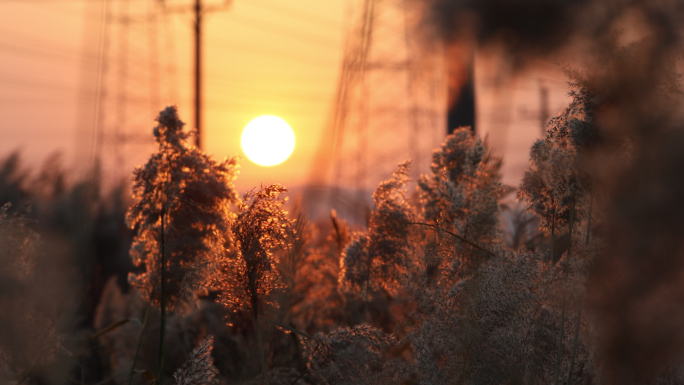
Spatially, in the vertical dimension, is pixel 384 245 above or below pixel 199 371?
above

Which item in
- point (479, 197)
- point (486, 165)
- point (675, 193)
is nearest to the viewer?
point (675, 193)

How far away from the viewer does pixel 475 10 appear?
1013mm

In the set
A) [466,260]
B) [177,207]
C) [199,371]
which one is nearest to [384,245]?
[466,260]

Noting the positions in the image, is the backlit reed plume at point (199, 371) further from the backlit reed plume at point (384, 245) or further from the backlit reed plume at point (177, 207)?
the backlit reed plume at point (384, 245)

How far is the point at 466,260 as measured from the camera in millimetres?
1818

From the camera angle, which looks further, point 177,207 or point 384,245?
point 384,245

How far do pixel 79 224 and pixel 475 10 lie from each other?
1810mm

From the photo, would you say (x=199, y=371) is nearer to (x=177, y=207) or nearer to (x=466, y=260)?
(x=177, y=207)

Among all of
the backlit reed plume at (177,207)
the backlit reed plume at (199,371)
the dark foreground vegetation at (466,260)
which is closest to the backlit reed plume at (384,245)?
the dark foreground vegetation at (466,260)

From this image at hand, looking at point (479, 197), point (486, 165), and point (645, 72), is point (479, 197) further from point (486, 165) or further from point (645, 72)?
point (645, 72)

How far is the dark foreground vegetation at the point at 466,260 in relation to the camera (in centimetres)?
97

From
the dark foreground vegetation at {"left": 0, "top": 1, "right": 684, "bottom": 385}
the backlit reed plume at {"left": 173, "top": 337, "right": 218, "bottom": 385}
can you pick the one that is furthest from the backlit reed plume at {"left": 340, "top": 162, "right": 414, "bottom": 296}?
the backlit reed plume at {"left": 173, "top": 337, "right": 218, "bottom": 385}

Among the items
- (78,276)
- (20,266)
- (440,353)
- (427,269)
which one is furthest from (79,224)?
(440,353)

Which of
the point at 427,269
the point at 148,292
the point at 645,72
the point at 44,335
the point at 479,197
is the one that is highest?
the point at 645,72
